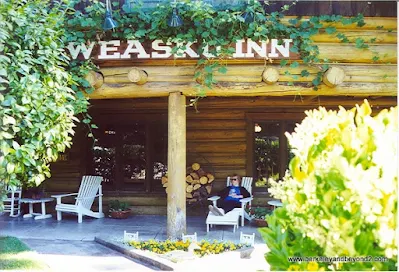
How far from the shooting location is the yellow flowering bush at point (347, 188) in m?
1.97

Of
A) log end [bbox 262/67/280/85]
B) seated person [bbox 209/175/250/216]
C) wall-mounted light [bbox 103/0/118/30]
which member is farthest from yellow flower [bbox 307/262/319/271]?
seated person [bbox 209/175/250/216]

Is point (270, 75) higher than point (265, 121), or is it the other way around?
point (270, 75)

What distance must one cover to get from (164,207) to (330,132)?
22.3ft

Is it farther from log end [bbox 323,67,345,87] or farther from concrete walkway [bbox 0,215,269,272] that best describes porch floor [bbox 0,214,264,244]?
log end [bbox 323,67,345,87]

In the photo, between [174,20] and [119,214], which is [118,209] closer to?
[119,214]

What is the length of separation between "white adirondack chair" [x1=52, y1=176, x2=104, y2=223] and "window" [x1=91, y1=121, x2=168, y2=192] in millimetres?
707

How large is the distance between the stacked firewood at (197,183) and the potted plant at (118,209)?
0.84 metres

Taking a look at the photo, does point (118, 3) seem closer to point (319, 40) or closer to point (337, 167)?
point (319, 40)

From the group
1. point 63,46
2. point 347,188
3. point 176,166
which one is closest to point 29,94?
point 63,46

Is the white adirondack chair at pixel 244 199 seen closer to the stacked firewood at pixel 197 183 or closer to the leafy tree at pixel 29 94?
the stacked firewood at pixel 197 183

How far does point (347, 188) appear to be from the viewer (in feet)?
6.63

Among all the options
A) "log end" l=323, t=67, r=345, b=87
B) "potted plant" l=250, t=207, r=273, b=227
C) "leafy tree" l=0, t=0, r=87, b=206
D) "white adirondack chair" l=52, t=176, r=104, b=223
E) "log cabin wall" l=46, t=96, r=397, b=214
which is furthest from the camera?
"log cabin wall" l=46, t=96, r=397, b=214

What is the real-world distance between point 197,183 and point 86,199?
2065 millimetres

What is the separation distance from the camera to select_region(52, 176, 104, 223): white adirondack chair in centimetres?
778
